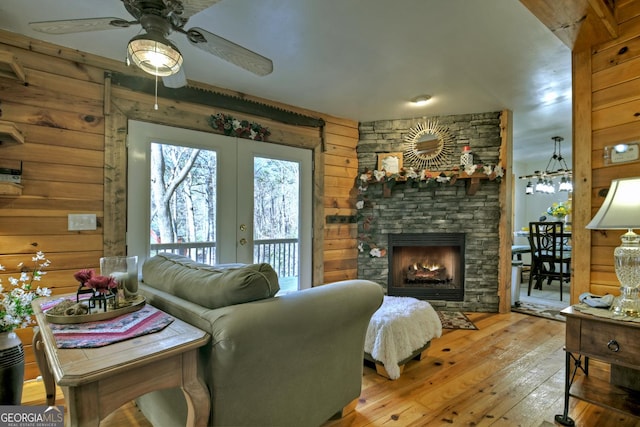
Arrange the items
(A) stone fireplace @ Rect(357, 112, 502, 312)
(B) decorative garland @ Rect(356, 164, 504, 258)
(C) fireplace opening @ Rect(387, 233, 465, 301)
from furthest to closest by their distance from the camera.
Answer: (C) fireplace opening @ Rect(387, 233, 465, 301)
(A) stone fireplace @ Rect(357, 112, 502, 312)
(B) decorative garland @ Rect(356, 164, 504, 258)

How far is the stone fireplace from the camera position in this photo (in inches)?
153

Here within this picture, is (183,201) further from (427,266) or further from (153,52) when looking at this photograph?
(427,266)

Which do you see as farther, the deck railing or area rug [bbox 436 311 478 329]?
area rug [bbox 436 311 478 329]

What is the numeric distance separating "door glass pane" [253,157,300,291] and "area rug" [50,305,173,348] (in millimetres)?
2131

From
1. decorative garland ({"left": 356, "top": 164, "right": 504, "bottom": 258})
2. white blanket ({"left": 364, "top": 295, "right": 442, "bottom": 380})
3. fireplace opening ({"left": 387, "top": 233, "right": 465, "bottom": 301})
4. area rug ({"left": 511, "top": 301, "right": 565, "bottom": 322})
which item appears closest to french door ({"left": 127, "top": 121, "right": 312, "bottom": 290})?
decorative garland ({"left": 356, "top": 164, "right": 504, "bottom": 258})

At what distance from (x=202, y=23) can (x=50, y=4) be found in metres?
0.89

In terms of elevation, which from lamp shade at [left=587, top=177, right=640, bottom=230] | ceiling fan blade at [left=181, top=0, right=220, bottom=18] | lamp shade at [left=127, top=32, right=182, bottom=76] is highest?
ceiling fan blade at [left=181, top=0, right=220, bottom=18]

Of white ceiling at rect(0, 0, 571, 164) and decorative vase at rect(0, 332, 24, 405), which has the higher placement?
white ceiling at rect(0, 0, 571, 164)

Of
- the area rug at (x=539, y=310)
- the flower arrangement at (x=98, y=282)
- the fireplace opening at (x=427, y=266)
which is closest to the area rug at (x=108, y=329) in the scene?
the flower arrangement at (x=98, y=282)

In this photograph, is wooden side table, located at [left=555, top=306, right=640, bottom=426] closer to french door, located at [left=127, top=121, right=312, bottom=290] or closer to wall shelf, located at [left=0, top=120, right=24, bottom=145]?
french door, located at [left=127, top=121, right=312, bottom=290]

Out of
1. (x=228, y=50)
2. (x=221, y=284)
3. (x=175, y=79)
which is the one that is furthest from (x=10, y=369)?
(x=228, y=50)

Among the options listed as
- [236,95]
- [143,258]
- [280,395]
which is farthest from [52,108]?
[280,395]

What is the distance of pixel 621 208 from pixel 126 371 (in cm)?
229

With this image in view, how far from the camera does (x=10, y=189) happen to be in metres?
2.09
